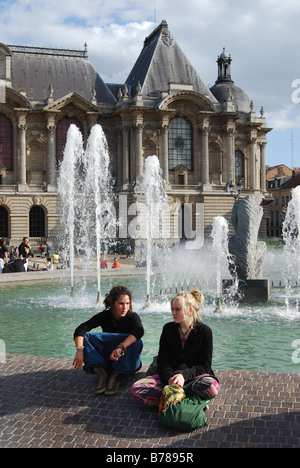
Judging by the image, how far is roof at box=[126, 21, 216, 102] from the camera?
163 feet

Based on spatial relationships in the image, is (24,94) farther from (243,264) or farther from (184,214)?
(243,264)

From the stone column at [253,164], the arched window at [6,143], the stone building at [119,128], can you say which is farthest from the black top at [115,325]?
the stone column at [253,164]

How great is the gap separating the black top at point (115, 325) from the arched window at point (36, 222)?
40619mm

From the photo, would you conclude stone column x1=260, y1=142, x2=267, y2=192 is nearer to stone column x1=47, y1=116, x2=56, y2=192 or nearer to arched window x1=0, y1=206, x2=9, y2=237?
stone column x1=47, y1=116, x2=56, y2=192

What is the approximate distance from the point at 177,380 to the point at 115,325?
1.39 meters

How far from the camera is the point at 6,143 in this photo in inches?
1826

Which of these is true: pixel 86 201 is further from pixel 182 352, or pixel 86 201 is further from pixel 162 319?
pixel 182 352

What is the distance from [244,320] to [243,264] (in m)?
3.30

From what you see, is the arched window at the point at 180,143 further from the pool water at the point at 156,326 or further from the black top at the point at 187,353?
the black top at the point at 187,353

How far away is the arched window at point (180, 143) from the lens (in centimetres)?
4894

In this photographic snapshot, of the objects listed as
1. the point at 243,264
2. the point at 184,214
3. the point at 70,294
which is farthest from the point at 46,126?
the point at 243,264

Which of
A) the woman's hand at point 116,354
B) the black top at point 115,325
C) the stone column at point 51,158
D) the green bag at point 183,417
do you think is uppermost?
the stone column at point 51,158

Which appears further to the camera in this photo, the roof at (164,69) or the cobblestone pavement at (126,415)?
the roof at (164,69)

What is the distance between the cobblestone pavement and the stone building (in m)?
39.5
